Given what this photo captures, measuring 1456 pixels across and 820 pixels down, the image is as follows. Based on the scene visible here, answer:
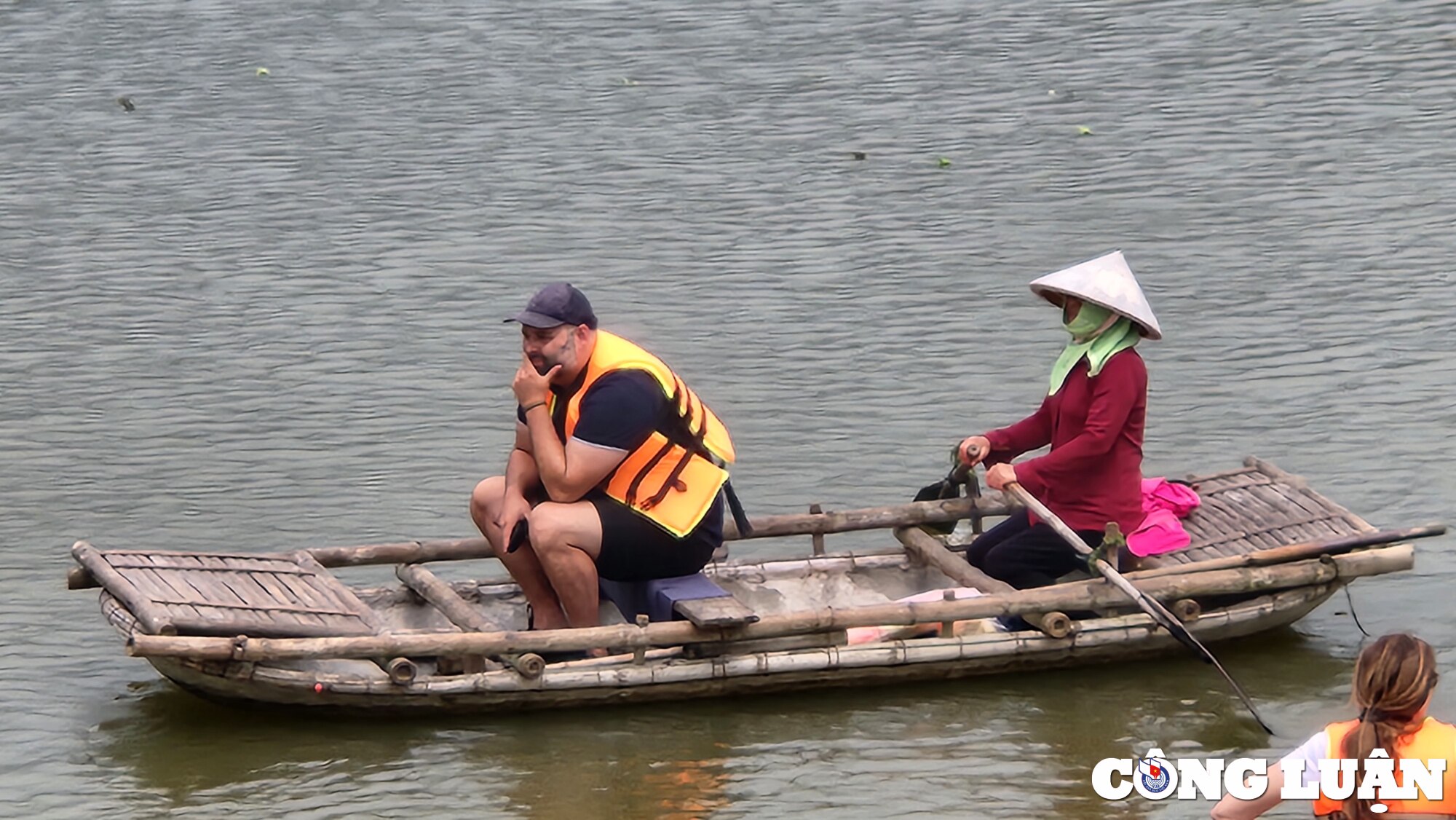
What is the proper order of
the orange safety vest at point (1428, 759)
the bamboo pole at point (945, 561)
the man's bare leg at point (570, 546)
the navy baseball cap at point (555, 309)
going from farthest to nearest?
1. the bamboo pole at point (945, 561)
2. the man's bare leg at point (570, 546)
3. the navy baseball cap at point (555, 309)
4. the orange safety vest at point (1428, 759)

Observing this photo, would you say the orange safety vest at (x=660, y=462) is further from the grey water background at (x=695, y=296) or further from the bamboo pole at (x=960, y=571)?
the bamboo pole at (x=960, y=571)

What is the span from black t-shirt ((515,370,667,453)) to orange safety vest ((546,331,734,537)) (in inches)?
1.4

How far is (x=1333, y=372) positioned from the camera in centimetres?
1145

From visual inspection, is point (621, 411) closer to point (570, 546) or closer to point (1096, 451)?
point (570, 546)

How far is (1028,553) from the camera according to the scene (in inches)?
328

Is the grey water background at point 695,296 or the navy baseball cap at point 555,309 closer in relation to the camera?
the navy baseball cap at point 555,309

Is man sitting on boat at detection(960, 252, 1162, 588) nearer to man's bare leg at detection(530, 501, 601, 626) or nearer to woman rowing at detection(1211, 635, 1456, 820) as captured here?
man's bare leg at detection(530, 501, 601, 626)

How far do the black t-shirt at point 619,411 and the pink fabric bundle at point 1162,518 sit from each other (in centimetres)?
200

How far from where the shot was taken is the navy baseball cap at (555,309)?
767 cm

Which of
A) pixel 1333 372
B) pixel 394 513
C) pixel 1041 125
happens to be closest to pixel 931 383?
pixel 1333 372

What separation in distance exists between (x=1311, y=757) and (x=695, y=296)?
8663 mm

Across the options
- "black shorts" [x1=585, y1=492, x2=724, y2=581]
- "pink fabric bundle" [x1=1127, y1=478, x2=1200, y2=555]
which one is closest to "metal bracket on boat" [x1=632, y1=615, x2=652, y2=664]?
"black shorts" [x1=585, y1=492, x2=724, y2=581]

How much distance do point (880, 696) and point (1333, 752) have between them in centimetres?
344

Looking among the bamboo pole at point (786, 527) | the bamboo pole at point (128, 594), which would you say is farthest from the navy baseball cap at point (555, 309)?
the bamboo pole at point (128, 594)
